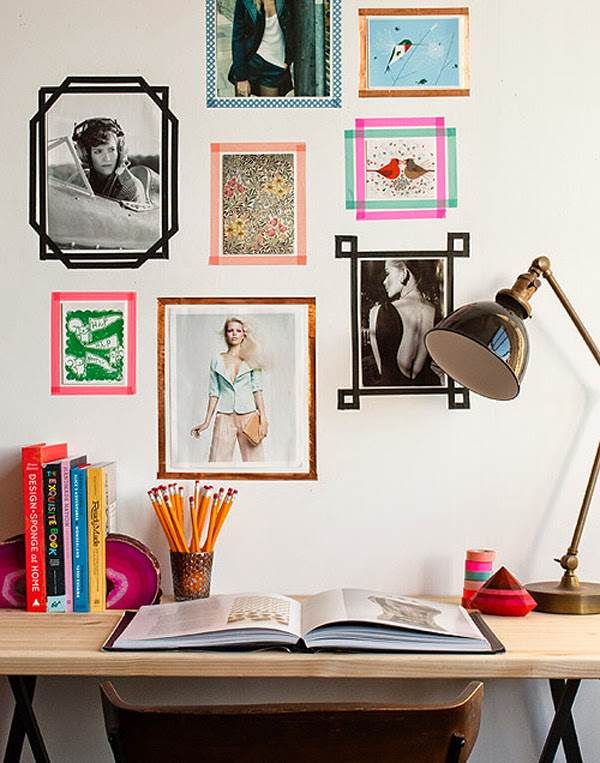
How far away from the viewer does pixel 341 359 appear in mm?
2285

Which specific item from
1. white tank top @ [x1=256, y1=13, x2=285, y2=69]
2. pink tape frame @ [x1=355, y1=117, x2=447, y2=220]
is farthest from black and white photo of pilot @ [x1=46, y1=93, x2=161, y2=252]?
pink tape frame @ [x1=355, y1=117, x2=447, y2=220]

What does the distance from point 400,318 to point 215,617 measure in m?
0.74

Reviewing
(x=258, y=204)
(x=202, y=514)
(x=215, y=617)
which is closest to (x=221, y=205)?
(x=258, y=204)

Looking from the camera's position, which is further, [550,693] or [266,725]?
[550,693]

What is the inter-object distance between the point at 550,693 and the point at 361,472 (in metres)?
0.59

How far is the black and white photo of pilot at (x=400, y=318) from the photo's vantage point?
7.48 feet

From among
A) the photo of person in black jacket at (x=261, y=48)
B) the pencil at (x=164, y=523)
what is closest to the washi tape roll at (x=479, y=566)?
the pencil at (x=164, y=523)

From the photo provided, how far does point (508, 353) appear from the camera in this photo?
198 cm

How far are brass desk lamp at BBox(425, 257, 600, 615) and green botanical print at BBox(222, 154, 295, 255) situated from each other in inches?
15.6

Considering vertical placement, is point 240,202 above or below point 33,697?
above

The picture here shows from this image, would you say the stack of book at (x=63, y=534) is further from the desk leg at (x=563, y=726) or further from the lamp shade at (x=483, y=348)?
the desk leg at (x=563, y=726)

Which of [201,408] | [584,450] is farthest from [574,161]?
[201,408]

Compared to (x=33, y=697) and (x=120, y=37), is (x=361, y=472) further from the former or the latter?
(x=120, y=37)

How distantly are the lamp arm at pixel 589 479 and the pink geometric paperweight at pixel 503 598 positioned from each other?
0.11 meters
